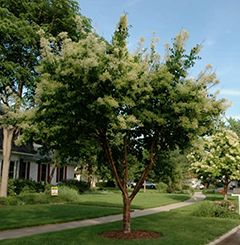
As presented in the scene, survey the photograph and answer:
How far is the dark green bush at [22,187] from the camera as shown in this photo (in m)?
26.9

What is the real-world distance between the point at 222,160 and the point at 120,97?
20.6 m

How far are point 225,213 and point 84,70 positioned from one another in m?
11.5

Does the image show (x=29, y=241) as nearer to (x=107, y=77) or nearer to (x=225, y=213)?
(x=107, y=77)

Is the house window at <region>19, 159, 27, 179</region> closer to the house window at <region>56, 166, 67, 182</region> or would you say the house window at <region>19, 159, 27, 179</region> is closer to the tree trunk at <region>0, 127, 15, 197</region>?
the house window at <region>56, 166, 67, 182</region>

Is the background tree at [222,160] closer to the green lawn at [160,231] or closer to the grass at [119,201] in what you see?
the grass at [119,201]

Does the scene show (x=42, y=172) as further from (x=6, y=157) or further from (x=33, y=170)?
(x=6, y=157)

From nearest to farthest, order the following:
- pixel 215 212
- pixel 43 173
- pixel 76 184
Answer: pixel 215 212 → pixel 43 173 → pixel 76 184

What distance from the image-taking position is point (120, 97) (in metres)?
11.1

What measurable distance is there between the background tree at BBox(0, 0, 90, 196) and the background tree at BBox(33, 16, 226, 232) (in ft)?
33.5

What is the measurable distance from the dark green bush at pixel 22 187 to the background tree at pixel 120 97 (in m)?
15.1

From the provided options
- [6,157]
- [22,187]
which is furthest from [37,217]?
[22,187]

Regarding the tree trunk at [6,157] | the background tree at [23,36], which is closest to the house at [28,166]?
the tree trunk at [6,157]

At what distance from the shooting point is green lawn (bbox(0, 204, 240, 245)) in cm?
1071

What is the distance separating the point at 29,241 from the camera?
413 inches
